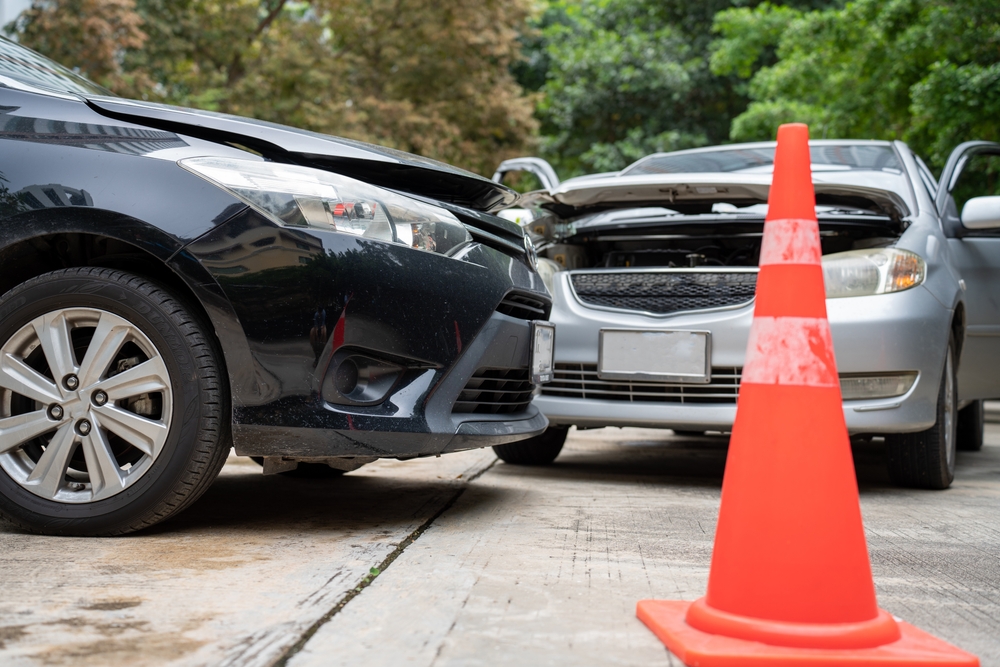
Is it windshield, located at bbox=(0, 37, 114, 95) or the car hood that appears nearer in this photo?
the car hood

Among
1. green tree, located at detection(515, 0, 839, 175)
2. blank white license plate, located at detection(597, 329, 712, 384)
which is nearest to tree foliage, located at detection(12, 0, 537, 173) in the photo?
green tree, located at detection(515, 0, 839, 175)

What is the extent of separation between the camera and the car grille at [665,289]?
4262 millimetres

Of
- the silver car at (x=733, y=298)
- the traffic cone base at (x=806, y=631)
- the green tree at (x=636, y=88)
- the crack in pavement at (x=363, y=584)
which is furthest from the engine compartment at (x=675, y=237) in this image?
the green tree at (x=636, y=88)

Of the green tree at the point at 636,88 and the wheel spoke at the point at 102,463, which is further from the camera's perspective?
the green tree at the point at 636,88

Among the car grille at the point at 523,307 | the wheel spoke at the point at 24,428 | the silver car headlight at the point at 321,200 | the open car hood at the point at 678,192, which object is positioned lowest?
the wheel spoke at the point at 24,428

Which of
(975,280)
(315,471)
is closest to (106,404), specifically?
(315,471)

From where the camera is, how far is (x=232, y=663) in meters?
1.73

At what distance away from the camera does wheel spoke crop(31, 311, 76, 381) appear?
2773 millimetres

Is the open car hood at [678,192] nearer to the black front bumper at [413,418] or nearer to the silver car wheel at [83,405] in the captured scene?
the black front bumper at [413,418]

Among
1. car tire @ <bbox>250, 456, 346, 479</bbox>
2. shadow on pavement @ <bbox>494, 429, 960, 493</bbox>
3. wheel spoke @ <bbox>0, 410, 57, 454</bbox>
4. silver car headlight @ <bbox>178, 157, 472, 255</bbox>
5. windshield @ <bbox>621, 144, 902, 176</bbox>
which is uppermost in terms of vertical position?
windshield @ <bbox>621, 144, 902, 176</bbox>

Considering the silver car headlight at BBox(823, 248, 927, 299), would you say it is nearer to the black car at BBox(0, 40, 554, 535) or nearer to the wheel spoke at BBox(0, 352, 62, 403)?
the black car at BBox(0, 40, 554, 535)

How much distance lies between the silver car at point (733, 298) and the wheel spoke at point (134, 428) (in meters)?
1.93

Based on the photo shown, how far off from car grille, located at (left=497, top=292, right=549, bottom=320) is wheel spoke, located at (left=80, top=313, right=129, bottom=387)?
3.71ft

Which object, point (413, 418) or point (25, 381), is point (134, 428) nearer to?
point (25, 381)
